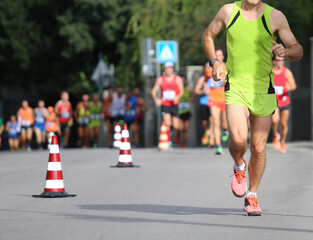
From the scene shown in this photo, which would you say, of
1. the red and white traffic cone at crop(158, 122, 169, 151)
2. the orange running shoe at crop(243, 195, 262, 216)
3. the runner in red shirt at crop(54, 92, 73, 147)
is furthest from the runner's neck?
the runner in red shirt at crop(54, 92, 73, 147)

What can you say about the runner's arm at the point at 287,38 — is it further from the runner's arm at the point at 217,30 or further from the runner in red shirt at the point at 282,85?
the runner in red shirt at the point at 282,85

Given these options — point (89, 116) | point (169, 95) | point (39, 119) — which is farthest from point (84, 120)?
point (169, 95)

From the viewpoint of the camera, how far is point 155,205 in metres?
9.89

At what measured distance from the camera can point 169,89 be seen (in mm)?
23016

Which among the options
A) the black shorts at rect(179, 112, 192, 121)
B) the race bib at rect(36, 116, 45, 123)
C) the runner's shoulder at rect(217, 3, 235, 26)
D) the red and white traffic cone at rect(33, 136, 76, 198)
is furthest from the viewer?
the race bib at rect(36, 116, 45, 123)

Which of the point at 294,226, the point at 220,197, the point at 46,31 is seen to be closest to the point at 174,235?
the point at 294,226

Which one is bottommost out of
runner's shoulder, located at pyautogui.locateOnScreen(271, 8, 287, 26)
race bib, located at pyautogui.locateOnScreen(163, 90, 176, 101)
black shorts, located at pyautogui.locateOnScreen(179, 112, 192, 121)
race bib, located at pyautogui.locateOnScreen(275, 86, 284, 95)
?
black shorts, located at pyautogui.locateOnScreen(179, 112, 192, 121)

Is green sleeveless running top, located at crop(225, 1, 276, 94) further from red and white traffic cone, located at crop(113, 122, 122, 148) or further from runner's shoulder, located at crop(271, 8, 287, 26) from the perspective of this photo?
red and white traffic cone, located at crop(113, 122, 122, 148)

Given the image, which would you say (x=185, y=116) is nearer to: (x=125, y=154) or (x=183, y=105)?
(x=183, y=105)

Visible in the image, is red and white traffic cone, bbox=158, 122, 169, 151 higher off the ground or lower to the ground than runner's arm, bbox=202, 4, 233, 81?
lower

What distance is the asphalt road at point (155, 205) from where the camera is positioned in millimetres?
7820

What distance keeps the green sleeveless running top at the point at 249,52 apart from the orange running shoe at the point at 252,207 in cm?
94

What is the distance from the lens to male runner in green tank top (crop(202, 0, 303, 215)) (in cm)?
879

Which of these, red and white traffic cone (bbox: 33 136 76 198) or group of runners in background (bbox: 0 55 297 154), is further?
group of runners in background (bbox: 0 55 297 154)
